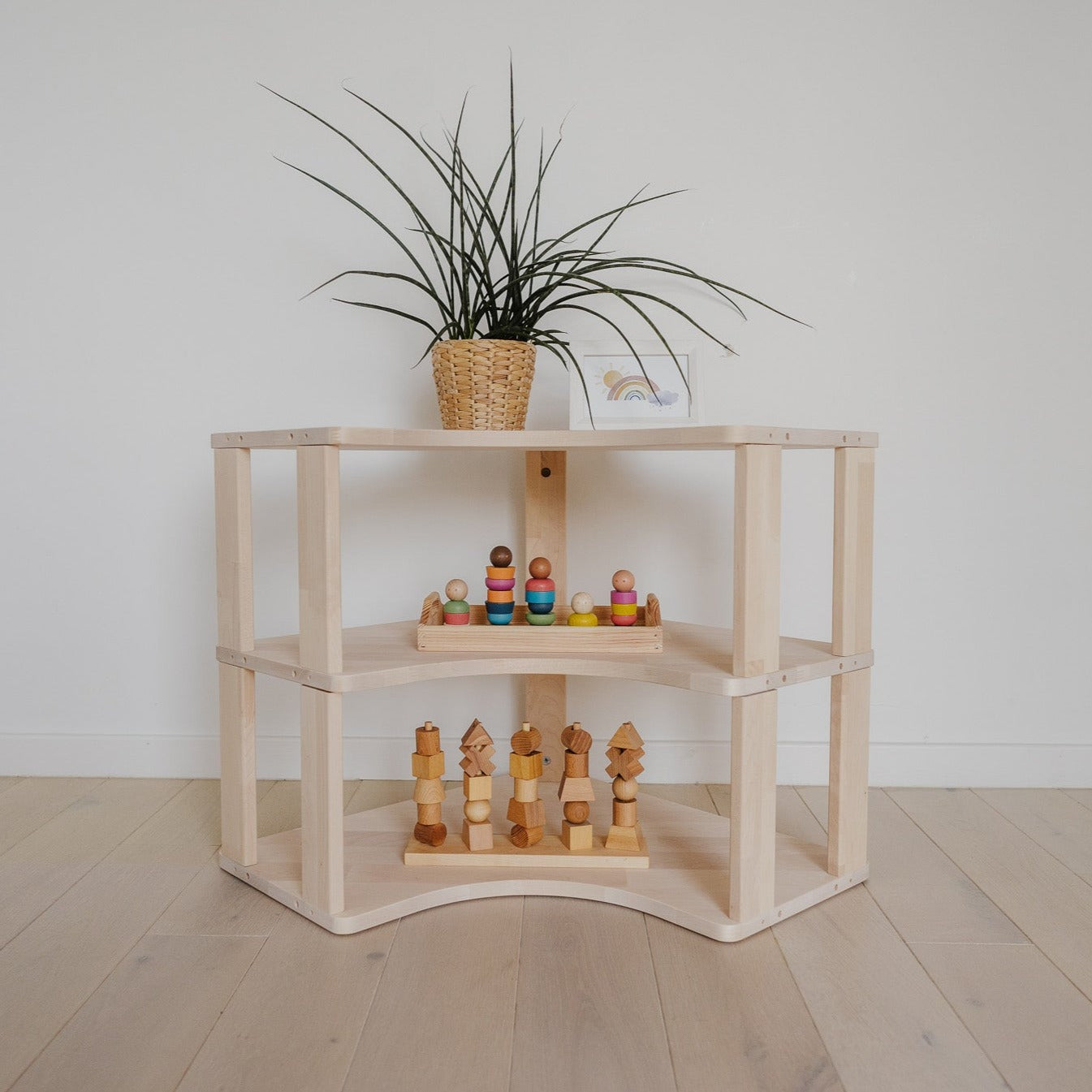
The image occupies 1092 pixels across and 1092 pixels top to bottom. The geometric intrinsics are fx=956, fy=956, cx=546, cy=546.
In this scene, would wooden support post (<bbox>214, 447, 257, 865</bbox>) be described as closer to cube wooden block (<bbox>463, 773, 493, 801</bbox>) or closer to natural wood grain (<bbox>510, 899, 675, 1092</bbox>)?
cube wooden block (<bbox>463, 773, 493, 801</bbox>)

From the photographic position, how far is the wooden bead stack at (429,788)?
1480 mm

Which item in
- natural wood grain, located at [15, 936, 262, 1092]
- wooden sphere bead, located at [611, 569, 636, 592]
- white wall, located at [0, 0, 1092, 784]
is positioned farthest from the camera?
white wall, located at [0, 0, 1092, 784]

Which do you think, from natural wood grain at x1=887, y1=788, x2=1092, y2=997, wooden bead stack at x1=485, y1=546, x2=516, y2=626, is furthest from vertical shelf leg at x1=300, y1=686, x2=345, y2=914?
natural wood grain at x1=887, y1=788, x2=1092, y2=997

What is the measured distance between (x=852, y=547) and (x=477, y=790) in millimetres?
682

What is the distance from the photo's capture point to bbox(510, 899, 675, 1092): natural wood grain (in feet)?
3.27

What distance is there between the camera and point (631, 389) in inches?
64.1

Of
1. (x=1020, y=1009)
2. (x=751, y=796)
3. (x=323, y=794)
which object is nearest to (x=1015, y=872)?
(x=1020, y=1009)

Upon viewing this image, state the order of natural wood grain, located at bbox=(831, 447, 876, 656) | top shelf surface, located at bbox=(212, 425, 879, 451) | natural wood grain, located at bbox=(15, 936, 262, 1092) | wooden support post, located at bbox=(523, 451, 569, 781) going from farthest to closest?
wooden support post, located at bbox=(523, 451, 569, 781) → natural wood grain, located at bbox=(831, 447, 876, 656) → top shelf surface, located at bbox=(212, 425, 879, 451) → natural wood grain, located at bbox=(15, 936, 262, 1092)

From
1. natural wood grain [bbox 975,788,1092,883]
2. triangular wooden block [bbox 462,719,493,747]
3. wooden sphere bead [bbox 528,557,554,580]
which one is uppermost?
wooden sphere bead [bbox 528,557,554,580]

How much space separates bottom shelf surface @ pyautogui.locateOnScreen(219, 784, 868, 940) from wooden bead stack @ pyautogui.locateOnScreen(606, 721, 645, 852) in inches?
1.8

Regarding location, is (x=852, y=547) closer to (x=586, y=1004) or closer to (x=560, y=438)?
(x=560, y=438)

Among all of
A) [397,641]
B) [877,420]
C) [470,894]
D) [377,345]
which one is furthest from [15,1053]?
[877,420]

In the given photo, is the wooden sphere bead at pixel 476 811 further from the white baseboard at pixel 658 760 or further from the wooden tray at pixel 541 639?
the white baseboard at pixel 658 760

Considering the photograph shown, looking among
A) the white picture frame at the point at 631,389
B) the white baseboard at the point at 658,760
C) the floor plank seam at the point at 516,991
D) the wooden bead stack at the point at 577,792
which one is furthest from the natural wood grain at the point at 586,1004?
the white picture frame at the point at 631,389
